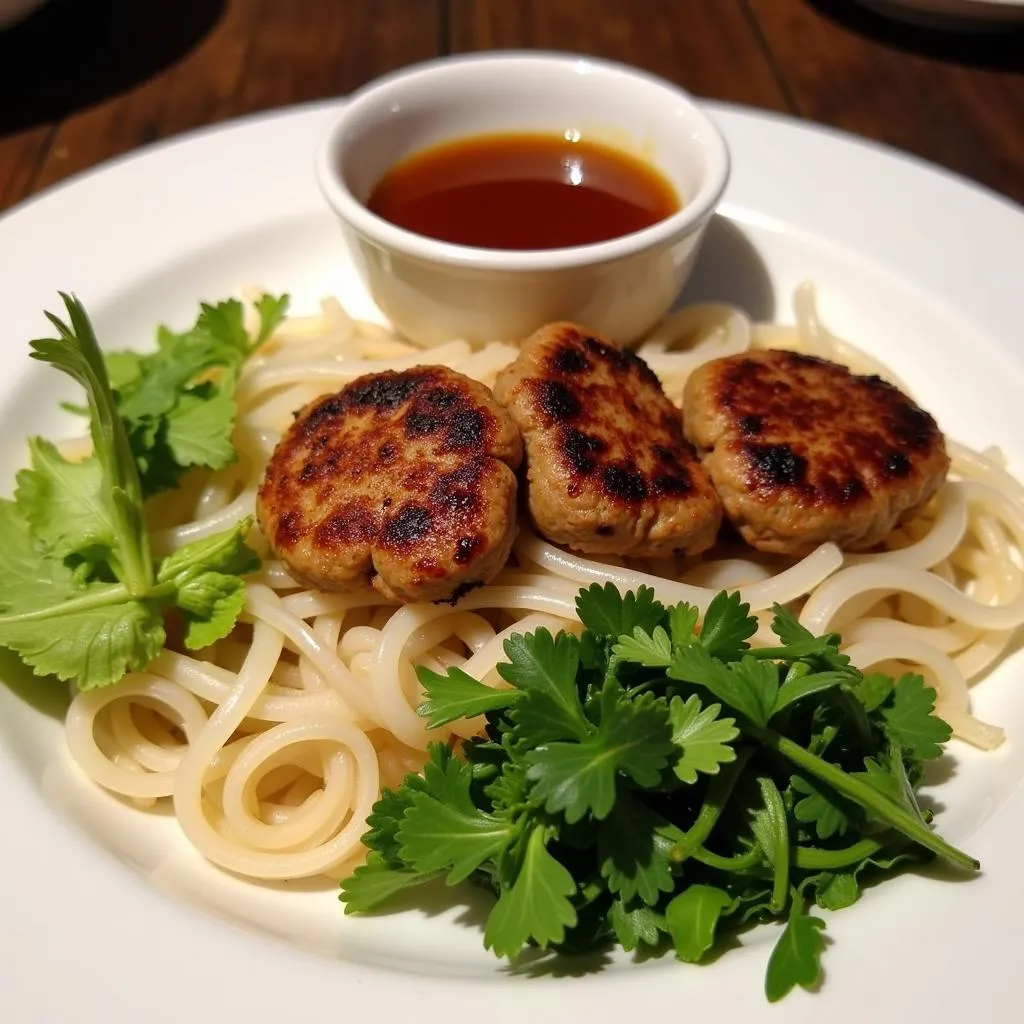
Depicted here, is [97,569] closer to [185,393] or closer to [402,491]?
[185,393]

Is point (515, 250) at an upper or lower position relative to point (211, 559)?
upper

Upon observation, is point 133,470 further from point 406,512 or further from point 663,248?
point 663,248

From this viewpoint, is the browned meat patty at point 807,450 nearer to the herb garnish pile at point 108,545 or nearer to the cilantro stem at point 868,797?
the cilantro stem at point 868,797

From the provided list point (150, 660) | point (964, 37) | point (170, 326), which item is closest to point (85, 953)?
point (150, 660)

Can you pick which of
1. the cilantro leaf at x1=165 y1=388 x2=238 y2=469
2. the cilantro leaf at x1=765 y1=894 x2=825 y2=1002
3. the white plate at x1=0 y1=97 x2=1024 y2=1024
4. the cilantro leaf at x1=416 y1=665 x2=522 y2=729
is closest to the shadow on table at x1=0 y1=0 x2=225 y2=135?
the white plate at x1=0 y1=97 x2=1024 y2=1024

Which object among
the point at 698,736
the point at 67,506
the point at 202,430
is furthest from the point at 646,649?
the point at 67,506

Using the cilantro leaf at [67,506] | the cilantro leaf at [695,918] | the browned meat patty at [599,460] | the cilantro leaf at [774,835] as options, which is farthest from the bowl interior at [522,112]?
the cilantro leaf at [695,918]
